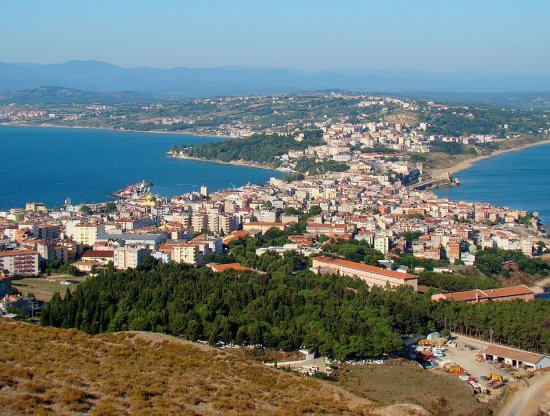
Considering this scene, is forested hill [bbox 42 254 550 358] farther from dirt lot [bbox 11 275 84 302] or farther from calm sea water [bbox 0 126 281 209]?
calm sea water [bbox 0 126 281 209]

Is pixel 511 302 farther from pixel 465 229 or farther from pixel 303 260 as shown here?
pixel 465 229

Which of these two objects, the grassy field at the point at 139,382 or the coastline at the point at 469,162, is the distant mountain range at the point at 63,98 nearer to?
the coastline at the point at 469,162

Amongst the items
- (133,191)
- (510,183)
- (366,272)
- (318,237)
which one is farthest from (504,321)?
(510,183)

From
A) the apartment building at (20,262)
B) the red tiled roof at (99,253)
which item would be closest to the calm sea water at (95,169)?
the red tiled roof at (99,253)

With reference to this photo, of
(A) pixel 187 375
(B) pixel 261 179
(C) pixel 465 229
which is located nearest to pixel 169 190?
(B) pixel 261 179

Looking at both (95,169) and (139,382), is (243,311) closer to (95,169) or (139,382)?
(139,382)
